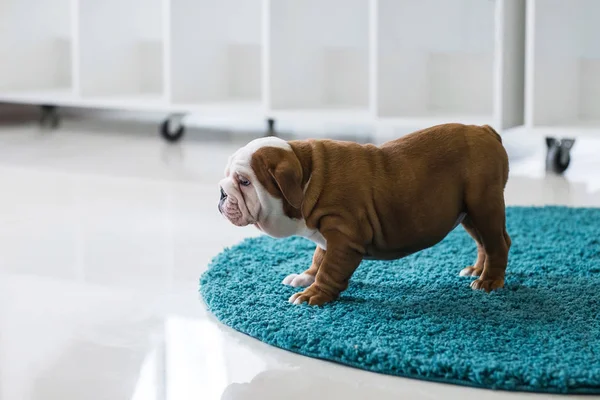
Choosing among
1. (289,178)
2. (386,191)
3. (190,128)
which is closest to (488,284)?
(386,191)

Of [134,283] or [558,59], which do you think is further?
[558,59]

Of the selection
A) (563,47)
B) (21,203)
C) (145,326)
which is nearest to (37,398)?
(145,326)

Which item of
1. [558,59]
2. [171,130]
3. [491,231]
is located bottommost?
[491,231]

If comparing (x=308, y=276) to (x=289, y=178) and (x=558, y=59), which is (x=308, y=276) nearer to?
(x=289, y=178)

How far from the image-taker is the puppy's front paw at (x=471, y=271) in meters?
1.50

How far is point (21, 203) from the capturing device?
7.02 ft

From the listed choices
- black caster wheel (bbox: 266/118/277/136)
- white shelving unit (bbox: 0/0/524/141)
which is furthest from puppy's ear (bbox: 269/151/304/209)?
black caster wheel (bbox: 266/118/277/136)

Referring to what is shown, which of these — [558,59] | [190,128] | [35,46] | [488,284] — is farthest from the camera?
[35,46]

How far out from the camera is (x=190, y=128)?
132 inches

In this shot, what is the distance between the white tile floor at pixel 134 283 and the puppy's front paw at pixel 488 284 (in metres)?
0.36

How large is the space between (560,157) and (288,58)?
0.85 metres

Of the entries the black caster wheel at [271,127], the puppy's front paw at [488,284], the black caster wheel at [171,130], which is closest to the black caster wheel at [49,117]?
the black caster wheel at [171,130]

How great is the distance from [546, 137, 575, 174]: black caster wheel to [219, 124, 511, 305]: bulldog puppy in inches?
43.7

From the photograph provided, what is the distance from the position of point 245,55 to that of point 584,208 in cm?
151
